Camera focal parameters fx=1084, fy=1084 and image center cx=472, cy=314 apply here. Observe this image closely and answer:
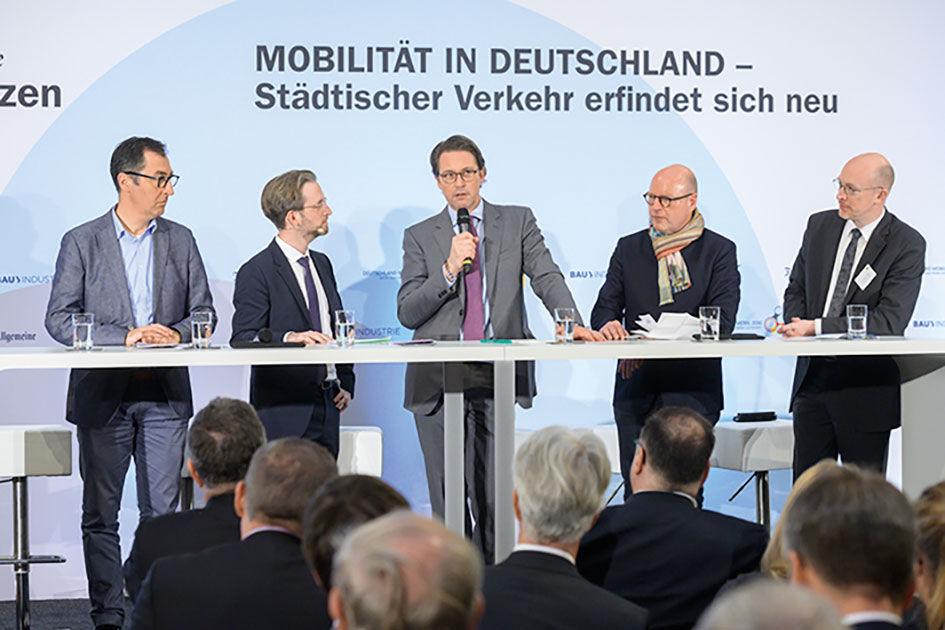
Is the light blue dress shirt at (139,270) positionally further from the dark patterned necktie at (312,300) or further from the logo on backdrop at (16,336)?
the logo on backdrop at (16,336)

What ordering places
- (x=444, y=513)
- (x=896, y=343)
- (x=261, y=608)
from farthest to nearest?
(x=444, y=513)
(x=896, y=343)
(x=261, y=608)

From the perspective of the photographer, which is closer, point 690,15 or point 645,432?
point 645,432

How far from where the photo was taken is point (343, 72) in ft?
18.8

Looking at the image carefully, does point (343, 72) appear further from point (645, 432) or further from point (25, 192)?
point (645, 432)

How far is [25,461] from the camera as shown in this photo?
4.02 metres

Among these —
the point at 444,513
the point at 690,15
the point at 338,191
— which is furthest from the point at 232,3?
the point at 444,513

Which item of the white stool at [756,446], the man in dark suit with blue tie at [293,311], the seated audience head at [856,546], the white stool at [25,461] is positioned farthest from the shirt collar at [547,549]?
the white stool at [756,446]

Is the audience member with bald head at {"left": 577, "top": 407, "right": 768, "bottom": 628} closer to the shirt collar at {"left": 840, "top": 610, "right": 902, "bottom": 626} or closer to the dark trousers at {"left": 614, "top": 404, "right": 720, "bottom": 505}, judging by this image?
the shirt collar at {"left": 840, "top": 610, "right": 902, "bottom": 626}

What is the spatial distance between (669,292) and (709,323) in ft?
1.40

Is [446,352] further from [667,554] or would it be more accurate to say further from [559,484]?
[559,484]

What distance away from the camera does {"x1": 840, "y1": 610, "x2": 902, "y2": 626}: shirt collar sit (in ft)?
5.33

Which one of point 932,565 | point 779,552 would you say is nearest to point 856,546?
point 932,565

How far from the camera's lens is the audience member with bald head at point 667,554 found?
99.9 inches

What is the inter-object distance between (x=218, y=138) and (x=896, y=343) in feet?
11.5
